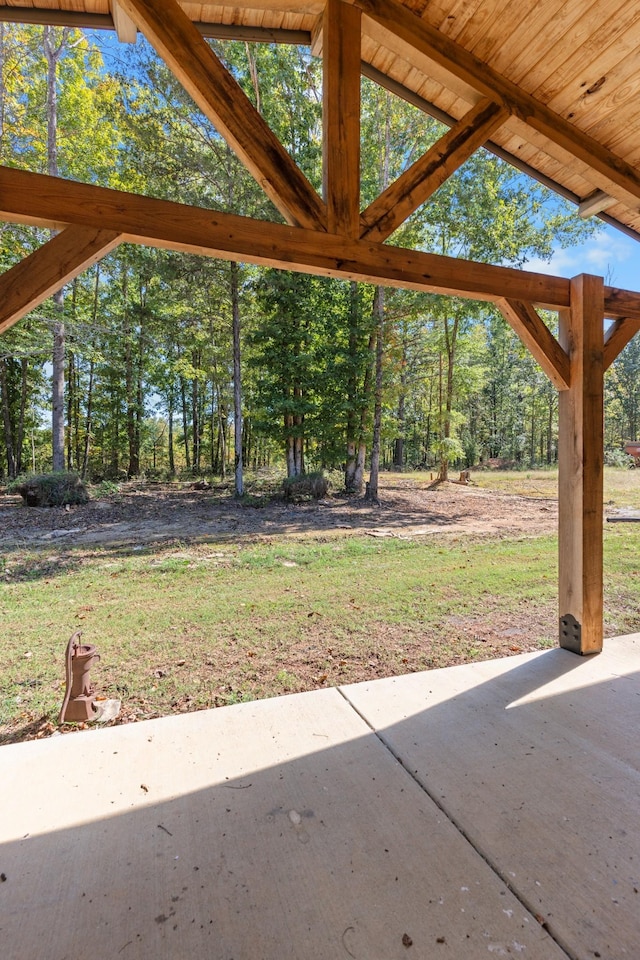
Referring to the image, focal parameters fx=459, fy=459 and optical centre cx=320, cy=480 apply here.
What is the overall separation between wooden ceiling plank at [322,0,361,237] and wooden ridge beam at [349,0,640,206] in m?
0.13

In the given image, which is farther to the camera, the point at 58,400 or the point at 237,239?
the point at 58,400

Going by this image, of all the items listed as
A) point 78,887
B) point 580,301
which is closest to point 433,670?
point 78,887

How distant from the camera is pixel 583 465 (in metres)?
2.81

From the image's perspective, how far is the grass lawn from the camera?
2730 millimetres

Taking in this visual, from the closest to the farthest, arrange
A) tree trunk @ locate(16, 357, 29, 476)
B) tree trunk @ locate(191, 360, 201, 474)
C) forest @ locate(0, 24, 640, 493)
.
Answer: forest @ locate(0, 24, 640, 493) → tree trunk @ locate(16, 357, 29, 476) → tree trunk @ locate(191, 360, 201, 474)

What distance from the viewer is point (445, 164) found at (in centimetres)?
228

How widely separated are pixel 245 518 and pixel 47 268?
6.46 m

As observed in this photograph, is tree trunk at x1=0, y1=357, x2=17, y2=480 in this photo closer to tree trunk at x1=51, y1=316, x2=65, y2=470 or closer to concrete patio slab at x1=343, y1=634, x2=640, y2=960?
tree trunk at x1=51, y1=316, x2=65, y2=470

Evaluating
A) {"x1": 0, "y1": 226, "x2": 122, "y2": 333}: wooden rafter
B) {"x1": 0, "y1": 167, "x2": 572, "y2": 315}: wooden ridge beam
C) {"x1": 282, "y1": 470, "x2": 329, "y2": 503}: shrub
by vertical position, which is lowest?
{"x1": 282, "y1": 470, "x2": 329, "y2": 503}: shrub

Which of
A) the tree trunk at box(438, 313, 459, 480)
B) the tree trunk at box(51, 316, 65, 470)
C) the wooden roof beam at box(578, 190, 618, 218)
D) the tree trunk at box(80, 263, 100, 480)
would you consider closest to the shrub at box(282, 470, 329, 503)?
the tree trunk at box(438, 313, 459, 480)

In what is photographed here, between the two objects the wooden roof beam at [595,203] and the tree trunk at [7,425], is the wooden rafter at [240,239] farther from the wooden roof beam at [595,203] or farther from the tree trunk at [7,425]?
the tree trunk at [7,425]

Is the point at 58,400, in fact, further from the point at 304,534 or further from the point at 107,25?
the point at 107,25

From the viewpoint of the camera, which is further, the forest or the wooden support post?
the forest

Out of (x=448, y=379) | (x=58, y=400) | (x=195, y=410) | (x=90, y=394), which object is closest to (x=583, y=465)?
(x=58, y=400)
